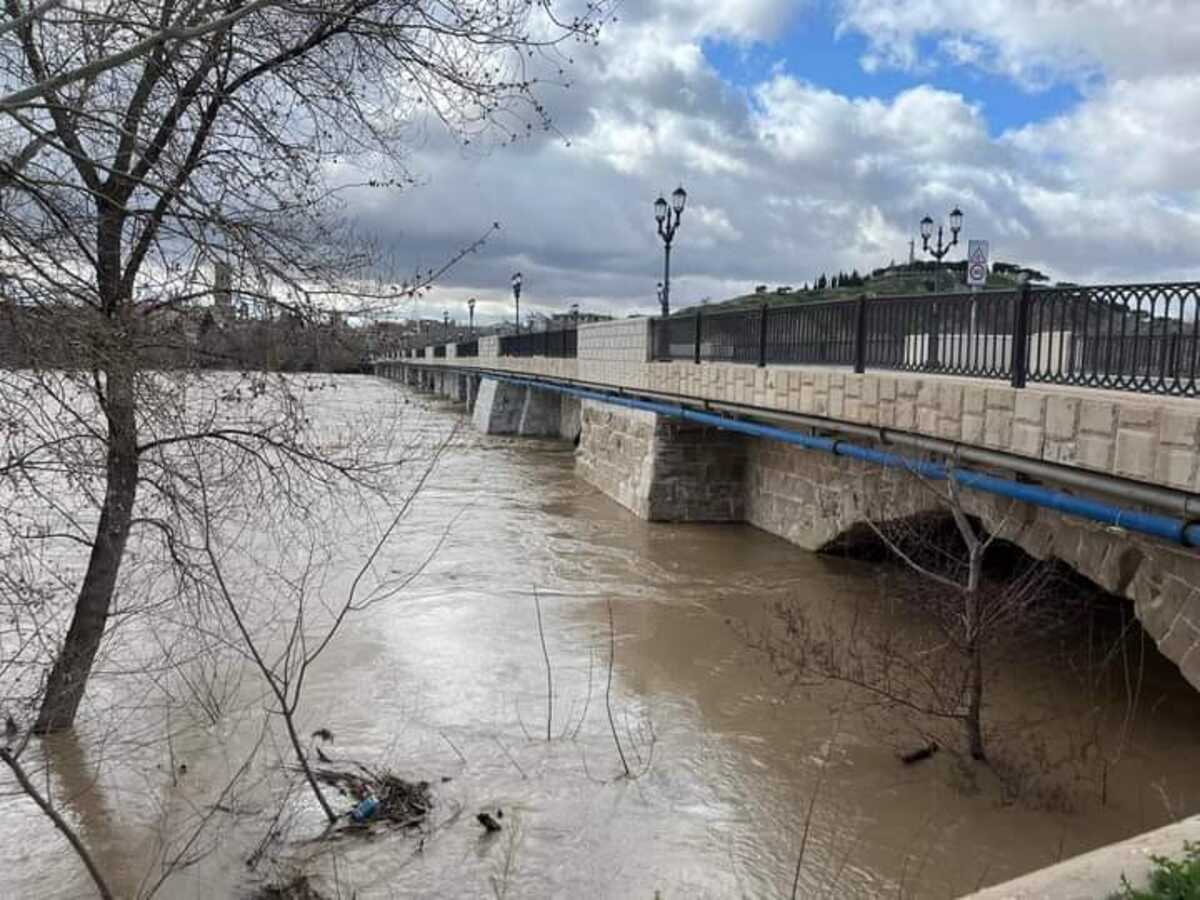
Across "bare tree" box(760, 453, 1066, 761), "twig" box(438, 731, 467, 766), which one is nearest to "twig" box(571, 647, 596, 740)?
"twig" box(438, 731, 467, 766)

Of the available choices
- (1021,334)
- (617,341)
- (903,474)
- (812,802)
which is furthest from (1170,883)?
(617,341)

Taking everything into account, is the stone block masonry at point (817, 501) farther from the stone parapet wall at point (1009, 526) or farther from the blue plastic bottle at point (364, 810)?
the blue plastic bottle at point (364, 810)

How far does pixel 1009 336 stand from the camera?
7328 millimetres

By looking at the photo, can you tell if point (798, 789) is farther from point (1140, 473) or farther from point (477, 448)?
point (477, 448)

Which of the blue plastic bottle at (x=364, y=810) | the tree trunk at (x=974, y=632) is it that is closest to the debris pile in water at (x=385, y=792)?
the blue plastic bottle at (x=364, y=810)

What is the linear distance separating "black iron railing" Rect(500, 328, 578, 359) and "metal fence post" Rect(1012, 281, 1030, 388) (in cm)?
1675

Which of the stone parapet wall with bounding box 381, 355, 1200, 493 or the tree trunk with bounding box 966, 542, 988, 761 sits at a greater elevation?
the stone parapet wall with bounding box 381, 355, 1200, 493

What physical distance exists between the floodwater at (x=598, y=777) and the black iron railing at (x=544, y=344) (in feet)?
47.8

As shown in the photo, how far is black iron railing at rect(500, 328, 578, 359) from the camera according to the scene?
23922 millimetres

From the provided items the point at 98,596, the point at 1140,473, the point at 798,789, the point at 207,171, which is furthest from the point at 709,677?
the point at 207,171

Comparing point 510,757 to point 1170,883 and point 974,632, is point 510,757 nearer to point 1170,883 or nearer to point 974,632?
point 974,632

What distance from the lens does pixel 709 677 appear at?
8.02m

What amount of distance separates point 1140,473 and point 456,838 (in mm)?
4475

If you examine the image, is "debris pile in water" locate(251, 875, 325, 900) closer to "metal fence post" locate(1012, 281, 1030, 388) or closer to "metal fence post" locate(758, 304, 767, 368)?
"metal fence post" locate(1012, 281, 1030, 388)
